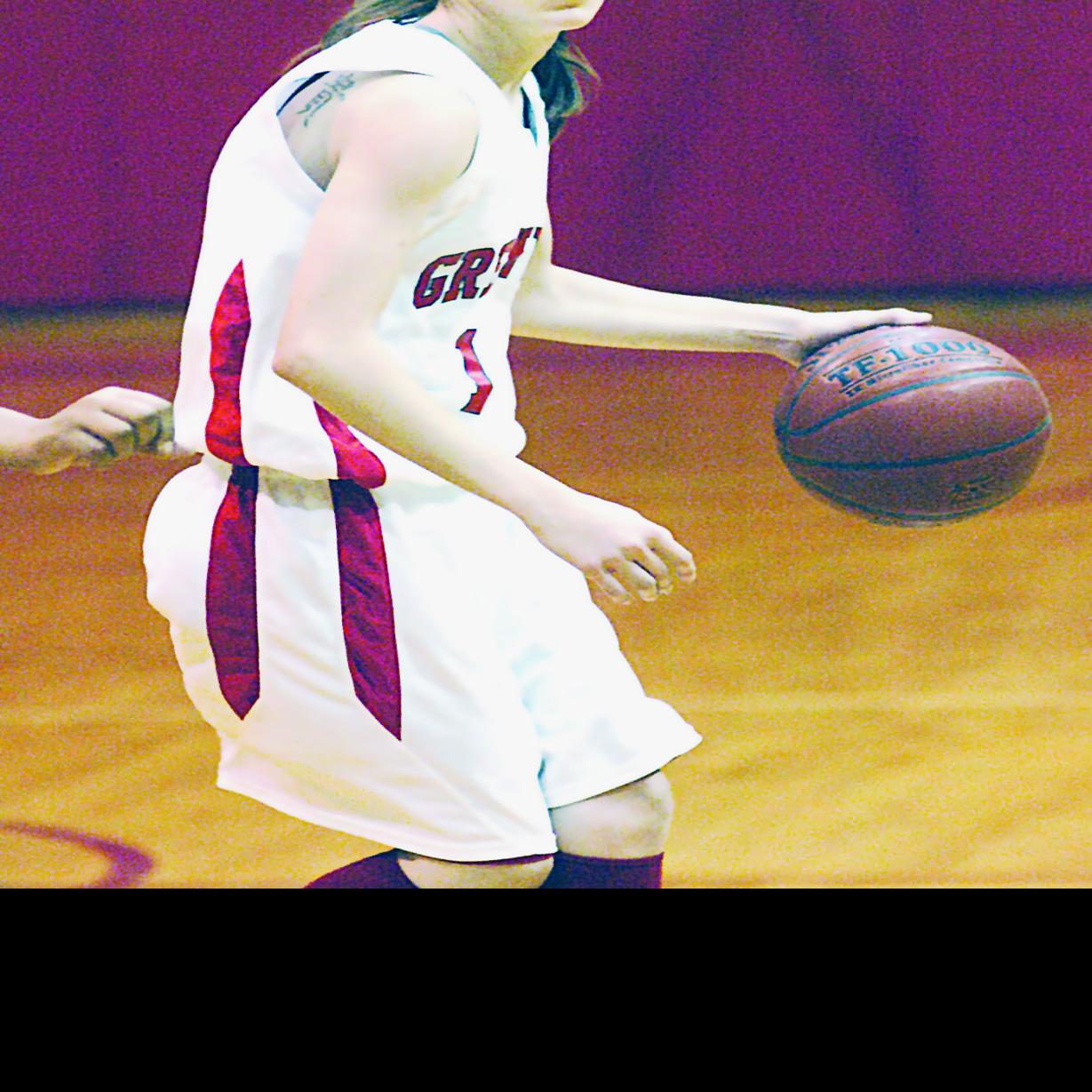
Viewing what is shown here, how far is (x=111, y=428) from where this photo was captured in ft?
5.32

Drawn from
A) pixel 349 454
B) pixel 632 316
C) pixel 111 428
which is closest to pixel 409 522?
pixel 349 454

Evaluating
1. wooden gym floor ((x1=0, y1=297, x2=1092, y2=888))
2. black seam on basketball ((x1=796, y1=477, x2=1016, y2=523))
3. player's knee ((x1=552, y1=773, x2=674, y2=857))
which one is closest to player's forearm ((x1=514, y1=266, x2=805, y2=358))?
black seam on basketball ((x1=796, y1=477, x2=1016, y2=523))

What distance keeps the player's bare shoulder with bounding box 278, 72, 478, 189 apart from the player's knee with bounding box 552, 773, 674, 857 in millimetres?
625

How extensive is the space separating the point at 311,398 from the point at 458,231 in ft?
0.68

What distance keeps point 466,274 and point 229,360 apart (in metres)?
0.24

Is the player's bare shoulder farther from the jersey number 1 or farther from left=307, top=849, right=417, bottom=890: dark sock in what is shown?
left=307, top=849, right=417, bottom=890: dark sock

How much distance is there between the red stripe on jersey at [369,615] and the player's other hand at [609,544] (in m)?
0.20

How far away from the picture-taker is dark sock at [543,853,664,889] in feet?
5.30

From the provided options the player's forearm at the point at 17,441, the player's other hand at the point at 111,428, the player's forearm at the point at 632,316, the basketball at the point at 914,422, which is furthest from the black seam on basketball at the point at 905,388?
the player's forearm at the point at 17,441

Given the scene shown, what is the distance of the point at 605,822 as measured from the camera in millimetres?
1602

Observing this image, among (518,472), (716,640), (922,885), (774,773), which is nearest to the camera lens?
(518,472)

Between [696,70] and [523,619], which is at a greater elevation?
[523,619]
